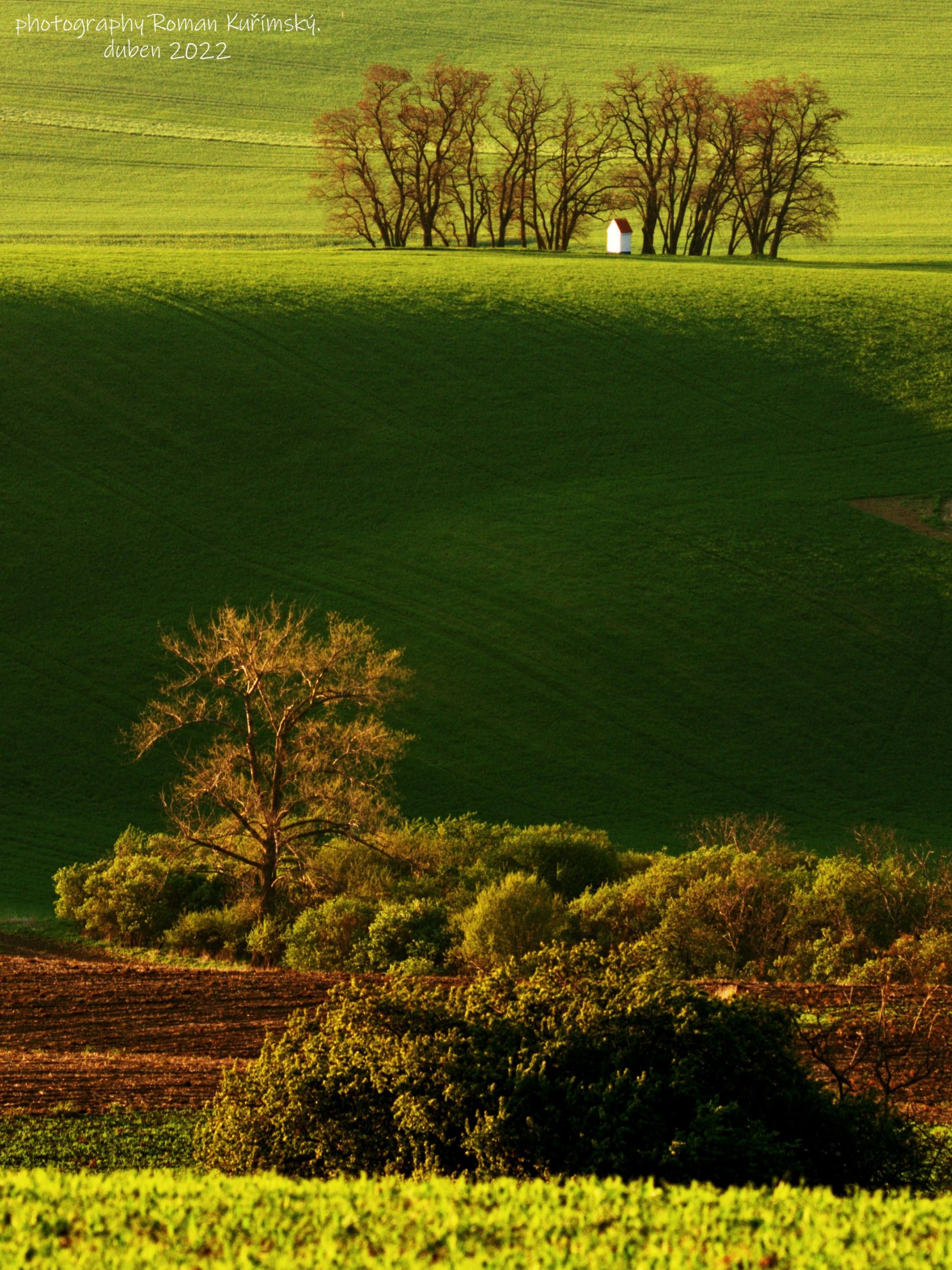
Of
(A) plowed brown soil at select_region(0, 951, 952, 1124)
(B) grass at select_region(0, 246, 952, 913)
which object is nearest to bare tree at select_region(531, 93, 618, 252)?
(B) grass at select_region(0, 246, 952, 913)

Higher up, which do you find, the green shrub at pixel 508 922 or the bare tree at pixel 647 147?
the bare tree at pixel 647 147

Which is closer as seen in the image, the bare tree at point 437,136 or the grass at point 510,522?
the grass at point 510,522

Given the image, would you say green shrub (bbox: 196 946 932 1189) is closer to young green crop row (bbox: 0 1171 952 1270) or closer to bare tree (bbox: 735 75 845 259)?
young green crop row (bbox: 0 1171 952 1270)

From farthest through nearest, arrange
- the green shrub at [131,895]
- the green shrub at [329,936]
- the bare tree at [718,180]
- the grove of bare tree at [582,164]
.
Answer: the bare tree at [718,180]
the grove of bare tree at [582,164]
the green shrub at [131,895]
the green shrub at [329,936]

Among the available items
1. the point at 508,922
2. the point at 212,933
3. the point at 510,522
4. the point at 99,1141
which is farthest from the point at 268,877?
the point at 510,522

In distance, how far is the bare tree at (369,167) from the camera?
78.5m

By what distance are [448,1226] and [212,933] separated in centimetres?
2133

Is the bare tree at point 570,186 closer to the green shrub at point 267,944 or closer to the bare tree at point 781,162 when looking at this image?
the bare tree at point 781,162

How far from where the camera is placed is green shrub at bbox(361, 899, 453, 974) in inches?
998

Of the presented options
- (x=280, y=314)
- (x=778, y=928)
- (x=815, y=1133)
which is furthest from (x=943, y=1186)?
(x=280, y=314)

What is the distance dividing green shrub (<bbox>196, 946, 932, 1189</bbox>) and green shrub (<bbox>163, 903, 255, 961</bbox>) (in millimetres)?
15317

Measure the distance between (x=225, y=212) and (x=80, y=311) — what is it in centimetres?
3675

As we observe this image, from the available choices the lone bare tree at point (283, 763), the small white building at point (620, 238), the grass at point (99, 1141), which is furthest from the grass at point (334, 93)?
the grass at point (99, 1141)

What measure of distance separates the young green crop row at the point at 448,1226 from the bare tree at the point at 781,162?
3039 inches
